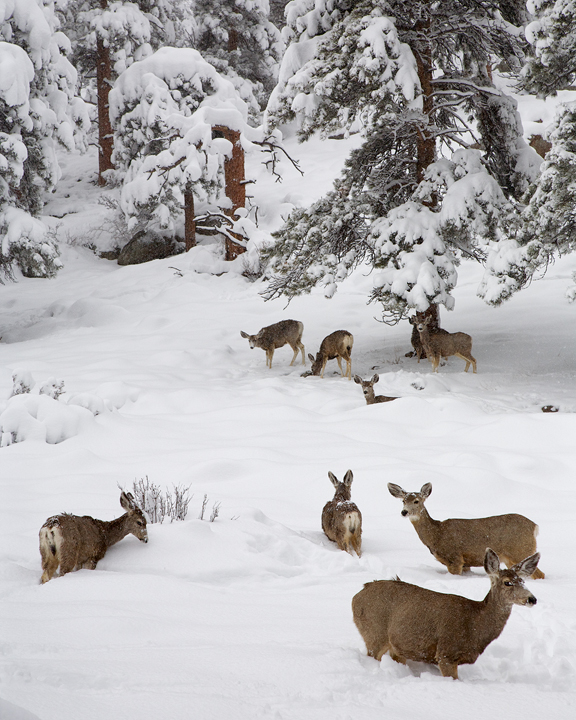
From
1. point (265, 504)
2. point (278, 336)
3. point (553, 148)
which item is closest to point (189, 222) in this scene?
point (278, 336)

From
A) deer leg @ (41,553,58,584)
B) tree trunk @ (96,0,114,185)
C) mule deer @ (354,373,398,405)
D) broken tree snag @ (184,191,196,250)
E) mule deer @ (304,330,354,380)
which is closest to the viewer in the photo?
deer leg @ (41,553,58,584)

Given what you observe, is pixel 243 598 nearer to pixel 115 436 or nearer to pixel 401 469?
pixel 401 469

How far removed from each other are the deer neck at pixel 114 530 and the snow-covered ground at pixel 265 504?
0.30ft

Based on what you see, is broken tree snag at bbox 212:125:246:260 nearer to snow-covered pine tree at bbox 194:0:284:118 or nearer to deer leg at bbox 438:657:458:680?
snow-covered pine tree at bbox 194:0:284:118

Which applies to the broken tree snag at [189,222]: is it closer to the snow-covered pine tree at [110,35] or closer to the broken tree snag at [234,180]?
the broken tree snag at [234,180]

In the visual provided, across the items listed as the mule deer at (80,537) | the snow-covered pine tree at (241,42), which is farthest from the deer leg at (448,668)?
the snow-covered pine tree at (241,42)

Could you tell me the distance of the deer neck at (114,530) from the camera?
13.6 ft

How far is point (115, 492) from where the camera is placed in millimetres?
5844

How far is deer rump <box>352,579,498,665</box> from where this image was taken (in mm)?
2498

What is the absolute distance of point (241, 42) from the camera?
30.2m

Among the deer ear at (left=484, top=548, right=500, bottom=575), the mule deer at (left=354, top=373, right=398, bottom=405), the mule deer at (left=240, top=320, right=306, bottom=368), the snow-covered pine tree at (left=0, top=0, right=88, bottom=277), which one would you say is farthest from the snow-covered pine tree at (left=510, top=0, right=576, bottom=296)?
the snow-covered pine tree at (left=0, top=0, right=88, bottom=277)

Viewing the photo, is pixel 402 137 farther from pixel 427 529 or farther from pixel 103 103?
pixel 103 103

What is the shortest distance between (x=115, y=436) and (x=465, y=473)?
4548 mm

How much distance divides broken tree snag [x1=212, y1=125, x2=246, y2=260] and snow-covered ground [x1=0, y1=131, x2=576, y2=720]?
253 inches
